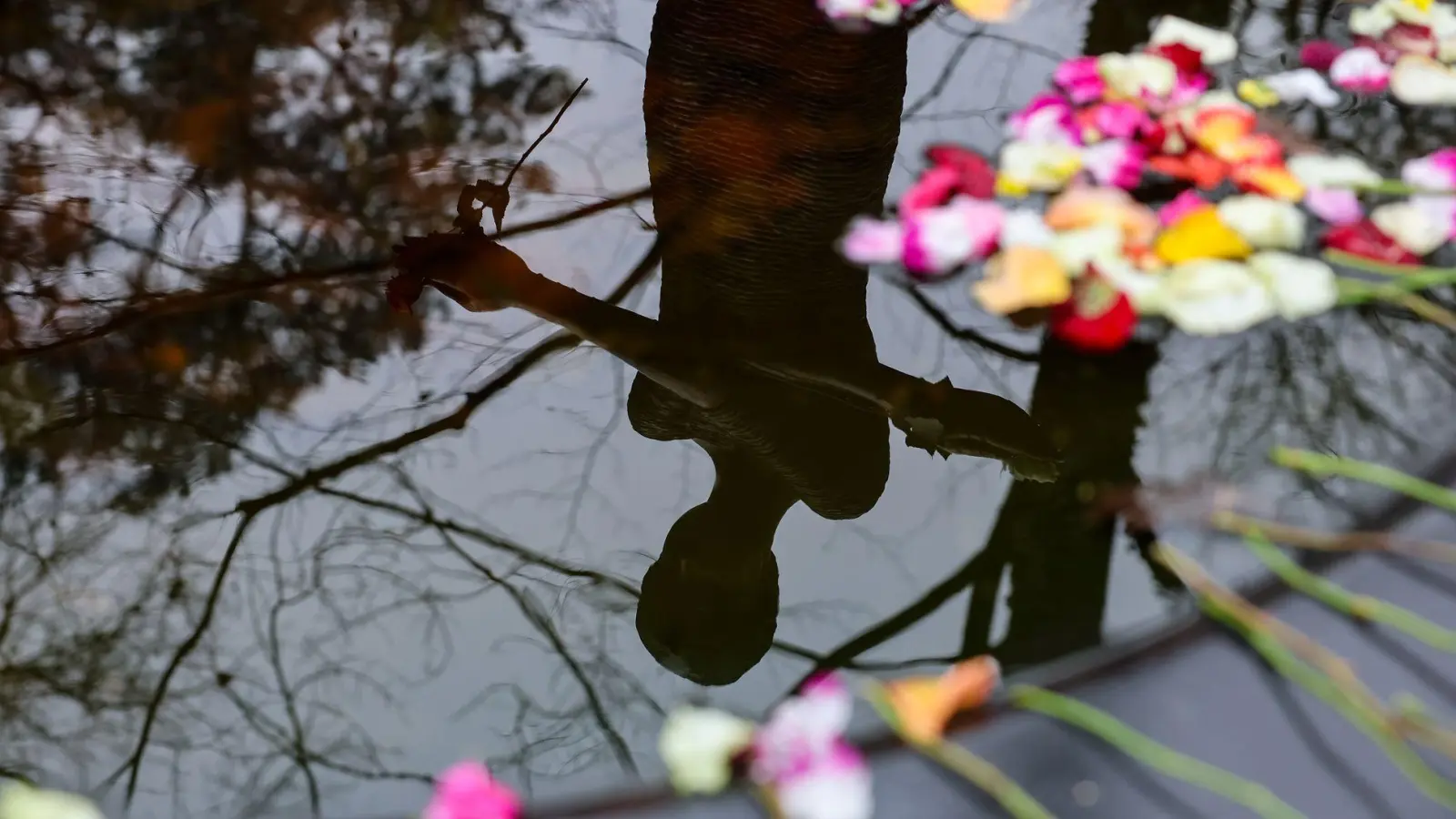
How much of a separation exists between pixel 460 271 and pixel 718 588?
0.42m

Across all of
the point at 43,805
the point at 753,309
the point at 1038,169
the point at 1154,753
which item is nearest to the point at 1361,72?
the point at 1038,169

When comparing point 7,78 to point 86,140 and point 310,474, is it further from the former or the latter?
point 310,474

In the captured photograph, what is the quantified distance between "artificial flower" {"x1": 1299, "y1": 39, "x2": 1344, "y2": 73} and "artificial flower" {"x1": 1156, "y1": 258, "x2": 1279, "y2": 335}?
1.25 ft

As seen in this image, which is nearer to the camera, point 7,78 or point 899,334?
point 899,334

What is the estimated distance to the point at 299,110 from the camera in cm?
114

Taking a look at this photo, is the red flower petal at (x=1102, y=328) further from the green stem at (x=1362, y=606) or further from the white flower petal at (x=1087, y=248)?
the green stem at (x=1362, y=606)

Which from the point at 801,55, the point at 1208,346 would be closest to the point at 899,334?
the point at 1208,346

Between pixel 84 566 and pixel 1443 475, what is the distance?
1.01 m

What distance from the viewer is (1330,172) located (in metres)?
0.91

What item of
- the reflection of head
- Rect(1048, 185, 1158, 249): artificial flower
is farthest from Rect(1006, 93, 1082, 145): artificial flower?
the reflection of head

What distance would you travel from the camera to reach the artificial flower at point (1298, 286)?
0.82 meters

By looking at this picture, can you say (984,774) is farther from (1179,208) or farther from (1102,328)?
(1179,208)

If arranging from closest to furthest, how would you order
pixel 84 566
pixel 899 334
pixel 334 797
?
pixel 334 797, pixel 84 566, pixel 899 334

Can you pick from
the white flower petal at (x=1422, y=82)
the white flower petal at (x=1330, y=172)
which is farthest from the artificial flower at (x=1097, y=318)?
the white flower petal at (x=1422, y=82)
